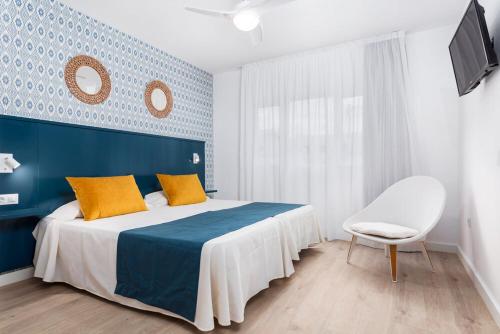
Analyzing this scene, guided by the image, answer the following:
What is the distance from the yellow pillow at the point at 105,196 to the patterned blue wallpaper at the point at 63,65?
731 millimetres

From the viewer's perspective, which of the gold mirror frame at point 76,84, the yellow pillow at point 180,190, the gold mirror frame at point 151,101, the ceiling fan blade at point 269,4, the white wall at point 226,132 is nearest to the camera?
the ceiling fan blade at point 269,4

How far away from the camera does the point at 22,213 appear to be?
233 cm

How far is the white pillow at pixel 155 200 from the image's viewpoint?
10.7 feet

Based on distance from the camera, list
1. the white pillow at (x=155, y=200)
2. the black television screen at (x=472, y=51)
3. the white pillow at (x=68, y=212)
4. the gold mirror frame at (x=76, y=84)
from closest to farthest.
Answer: the black television screen at (x=472, y=51) < the white pillow at (x=68, y=212) < the gold mirror frame at (x=76, y=84) < the white pillow at (x=155, y=200)

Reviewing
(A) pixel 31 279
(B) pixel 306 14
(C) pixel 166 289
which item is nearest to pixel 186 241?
(C) pixel 166 289

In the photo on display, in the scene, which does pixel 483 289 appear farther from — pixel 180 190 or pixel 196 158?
pixel 196 158

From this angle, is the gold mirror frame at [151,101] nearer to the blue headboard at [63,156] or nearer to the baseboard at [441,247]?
the blue headboard at [63,156]

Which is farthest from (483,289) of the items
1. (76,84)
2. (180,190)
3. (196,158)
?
(76,84)

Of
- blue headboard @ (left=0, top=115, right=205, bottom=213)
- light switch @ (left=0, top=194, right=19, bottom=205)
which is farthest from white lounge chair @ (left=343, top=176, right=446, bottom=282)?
light switch @ (left=0, top=194, right=19, bottom=205)

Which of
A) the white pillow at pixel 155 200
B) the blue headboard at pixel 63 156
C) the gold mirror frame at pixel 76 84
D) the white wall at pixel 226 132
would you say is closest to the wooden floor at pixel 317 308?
the blue headboard at pixel 63 156

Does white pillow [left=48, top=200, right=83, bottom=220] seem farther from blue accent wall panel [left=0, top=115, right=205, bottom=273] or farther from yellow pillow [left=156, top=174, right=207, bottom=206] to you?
yellow pillow [left=156, top=174, right=207, bottom=206]

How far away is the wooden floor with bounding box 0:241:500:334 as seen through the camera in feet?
5.82

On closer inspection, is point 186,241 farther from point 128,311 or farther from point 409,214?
point 409,214

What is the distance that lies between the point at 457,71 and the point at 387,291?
80.7 inches
